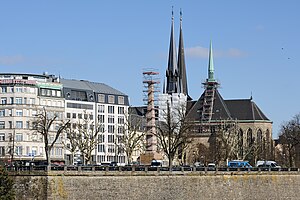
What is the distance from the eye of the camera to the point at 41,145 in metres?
146

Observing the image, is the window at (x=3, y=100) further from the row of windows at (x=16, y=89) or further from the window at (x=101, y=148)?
the window at (x=101, y=148)

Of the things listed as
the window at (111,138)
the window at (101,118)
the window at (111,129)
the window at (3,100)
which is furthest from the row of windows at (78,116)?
the window at (3,100)

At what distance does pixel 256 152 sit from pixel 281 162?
19.7 m

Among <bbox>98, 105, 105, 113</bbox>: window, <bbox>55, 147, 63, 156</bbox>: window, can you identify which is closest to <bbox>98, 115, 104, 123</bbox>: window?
<bbox>98, 105, 105, 113</bbox>: window

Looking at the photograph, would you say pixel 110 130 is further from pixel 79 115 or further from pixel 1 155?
pixel 1 155

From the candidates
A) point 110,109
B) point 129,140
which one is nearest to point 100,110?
point 110,109

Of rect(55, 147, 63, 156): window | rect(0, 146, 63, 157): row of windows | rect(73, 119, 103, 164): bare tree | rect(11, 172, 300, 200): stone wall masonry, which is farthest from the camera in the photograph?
rect(55, 147, 63, 156): window

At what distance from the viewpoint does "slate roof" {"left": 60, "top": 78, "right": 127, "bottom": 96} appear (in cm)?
16338

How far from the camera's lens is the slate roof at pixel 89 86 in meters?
163

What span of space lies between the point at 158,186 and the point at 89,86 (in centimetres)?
8420

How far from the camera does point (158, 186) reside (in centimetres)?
8831

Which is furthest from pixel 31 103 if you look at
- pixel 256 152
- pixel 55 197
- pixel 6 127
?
pixel 55 197

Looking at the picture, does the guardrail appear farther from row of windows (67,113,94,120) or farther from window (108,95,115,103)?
window (108,95,115,103)

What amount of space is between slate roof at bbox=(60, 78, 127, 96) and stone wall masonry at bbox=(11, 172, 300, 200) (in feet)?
208
